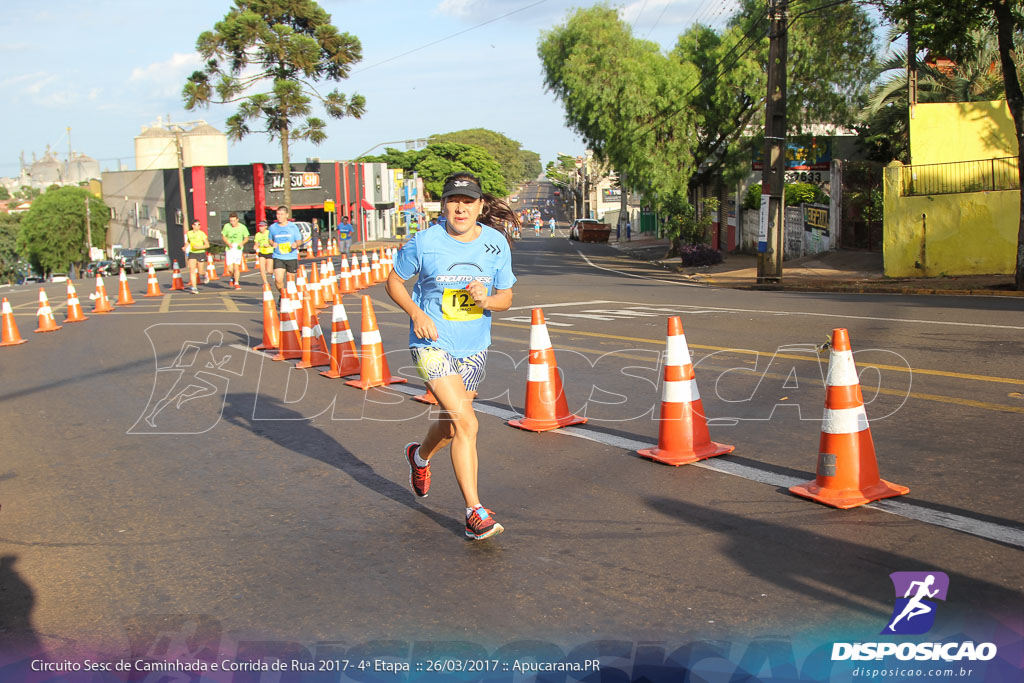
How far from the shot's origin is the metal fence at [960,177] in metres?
21.3

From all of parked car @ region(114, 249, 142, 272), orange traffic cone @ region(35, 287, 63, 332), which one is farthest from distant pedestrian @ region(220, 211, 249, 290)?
parked car @ region(114, 249, 142, 272)

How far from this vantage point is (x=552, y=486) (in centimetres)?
567

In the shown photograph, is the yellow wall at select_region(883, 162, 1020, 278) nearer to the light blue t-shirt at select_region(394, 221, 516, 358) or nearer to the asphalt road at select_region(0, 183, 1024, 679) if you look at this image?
the asphalt road at select_region(0, 183, 1024, 679)

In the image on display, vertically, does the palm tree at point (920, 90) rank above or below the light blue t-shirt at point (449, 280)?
above

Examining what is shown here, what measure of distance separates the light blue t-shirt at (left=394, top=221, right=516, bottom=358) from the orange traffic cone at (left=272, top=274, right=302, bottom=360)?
7146 millimetres

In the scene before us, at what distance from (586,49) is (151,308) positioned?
921 inches

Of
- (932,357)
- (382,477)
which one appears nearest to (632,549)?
(382,477)

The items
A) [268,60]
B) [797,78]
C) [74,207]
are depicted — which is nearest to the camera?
[797,78]

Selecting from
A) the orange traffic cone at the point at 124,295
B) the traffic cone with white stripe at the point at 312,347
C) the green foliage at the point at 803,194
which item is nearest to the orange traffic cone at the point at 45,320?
the orange traffic cone at the point at 124,295

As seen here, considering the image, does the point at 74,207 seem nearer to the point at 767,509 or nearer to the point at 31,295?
the point at 31,295

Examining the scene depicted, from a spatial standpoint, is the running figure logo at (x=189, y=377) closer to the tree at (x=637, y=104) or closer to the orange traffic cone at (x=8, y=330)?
the orange traffic cone at (x=8, y=330)

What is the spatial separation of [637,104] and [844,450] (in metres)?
32.7

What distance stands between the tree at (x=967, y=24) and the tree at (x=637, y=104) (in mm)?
18599

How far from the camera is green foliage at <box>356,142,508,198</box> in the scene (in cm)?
12288
